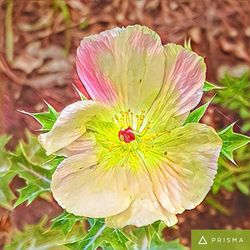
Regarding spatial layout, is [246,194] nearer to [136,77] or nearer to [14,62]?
[136,77]

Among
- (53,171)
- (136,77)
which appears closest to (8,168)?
(53,171)

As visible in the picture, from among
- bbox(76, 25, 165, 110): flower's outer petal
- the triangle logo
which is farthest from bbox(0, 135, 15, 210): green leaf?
the triangle logo

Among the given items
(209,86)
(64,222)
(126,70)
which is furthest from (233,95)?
(64,222)

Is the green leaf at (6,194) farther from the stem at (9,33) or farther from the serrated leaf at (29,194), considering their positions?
the stem at (9,33)

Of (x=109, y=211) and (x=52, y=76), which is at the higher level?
(x=52, y=76)

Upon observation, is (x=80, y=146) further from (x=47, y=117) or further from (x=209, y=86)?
(x=209, y=86)
